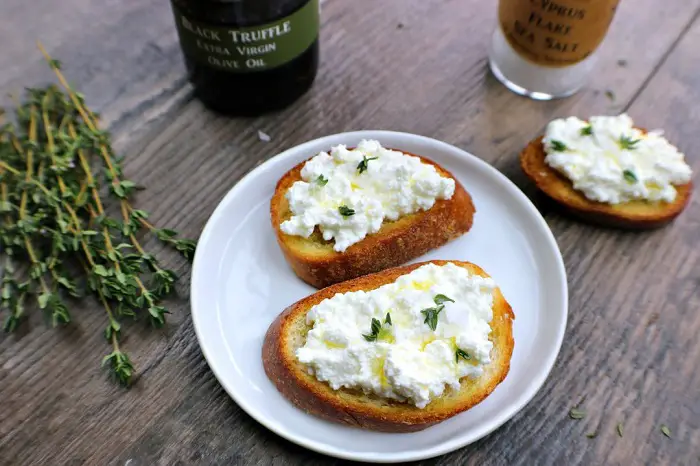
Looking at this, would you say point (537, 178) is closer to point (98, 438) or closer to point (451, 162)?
point (451, 162)

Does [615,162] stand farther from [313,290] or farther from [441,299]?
[313,290]

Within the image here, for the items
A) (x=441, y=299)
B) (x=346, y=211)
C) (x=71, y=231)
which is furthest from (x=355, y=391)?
(x=71, y=231)

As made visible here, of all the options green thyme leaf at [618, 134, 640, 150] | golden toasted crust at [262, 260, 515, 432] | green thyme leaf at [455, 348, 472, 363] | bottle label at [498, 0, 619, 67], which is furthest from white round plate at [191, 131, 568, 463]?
bottle label at [498, 0, 619, 67]

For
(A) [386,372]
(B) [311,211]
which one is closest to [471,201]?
(B) [311,211]

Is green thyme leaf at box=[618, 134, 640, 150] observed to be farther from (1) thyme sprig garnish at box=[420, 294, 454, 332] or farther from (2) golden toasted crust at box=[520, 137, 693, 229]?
(1) thyme sprig garnish at box=[420, 294, 454, 332]

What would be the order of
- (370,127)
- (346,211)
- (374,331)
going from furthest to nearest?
(370,127)
(346,211)
(374,331)

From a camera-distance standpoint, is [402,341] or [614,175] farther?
[614,175]

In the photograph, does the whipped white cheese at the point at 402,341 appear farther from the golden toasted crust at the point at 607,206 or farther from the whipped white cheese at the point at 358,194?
the golden toasted crust at the point at 607,206
